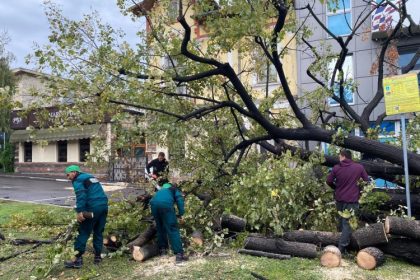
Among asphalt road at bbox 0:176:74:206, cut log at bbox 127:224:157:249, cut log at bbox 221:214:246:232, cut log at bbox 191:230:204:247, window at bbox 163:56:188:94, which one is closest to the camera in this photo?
cut log at bbox 127:224:157:249

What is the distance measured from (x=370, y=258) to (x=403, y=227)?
0.63 meters

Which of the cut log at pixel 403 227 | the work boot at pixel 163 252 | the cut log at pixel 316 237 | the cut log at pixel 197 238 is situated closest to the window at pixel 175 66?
the cut log at pixel 197 238

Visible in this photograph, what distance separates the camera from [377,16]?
1513cm

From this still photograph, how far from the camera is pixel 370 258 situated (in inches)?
218

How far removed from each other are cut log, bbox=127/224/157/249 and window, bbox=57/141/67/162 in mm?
20231

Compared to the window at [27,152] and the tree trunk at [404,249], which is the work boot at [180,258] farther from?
the window at [27,152]

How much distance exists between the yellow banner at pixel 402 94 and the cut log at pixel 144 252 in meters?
Result: 4.15

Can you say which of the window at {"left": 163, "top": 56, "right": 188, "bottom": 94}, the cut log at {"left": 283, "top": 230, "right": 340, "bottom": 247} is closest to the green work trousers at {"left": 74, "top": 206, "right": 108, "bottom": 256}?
the cut log at {"left": 283, "top": 230, "right": 340, "bottom": 247}

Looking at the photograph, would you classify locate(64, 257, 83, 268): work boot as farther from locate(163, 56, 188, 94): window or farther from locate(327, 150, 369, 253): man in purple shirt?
locate(327, 150, 369, 253): man in purple shirt

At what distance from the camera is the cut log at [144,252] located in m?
6.22

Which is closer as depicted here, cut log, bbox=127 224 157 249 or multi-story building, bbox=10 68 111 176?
cut log, bbox=127 224 157 249

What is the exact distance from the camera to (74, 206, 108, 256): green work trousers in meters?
6.20

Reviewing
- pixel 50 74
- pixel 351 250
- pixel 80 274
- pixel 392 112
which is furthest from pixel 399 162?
pixel 50 74

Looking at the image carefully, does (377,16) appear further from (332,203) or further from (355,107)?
(332,203)
